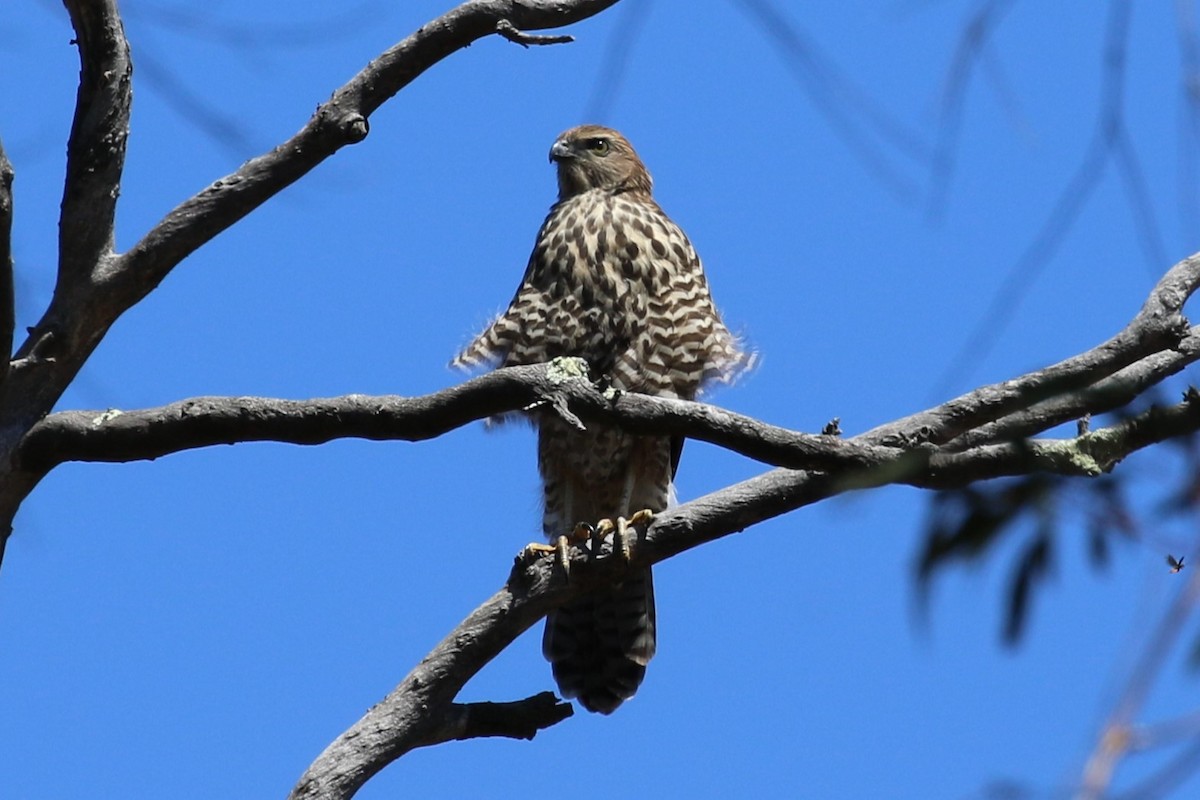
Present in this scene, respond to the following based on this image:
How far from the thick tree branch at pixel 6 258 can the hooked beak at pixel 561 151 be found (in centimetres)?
350

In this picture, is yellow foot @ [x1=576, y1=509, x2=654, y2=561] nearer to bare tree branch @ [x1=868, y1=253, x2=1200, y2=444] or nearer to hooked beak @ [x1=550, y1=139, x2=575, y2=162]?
bare tree branch @ [x1=868, y1=253, x2=1200, y2=444]

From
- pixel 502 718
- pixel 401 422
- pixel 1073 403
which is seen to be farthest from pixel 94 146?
pixel 1073 403

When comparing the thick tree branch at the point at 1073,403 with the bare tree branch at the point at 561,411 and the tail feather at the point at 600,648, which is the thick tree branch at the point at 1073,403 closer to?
the bare tree branch at the point at 561,411

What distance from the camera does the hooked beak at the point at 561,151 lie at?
686 cm

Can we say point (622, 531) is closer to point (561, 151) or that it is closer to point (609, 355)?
point (609, 355)

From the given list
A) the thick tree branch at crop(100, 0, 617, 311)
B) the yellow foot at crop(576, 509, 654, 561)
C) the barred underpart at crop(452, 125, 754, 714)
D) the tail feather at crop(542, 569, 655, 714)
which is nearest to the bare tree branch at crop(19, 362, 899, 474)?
the thick tree branch at crop(100, 0, 617, 311)

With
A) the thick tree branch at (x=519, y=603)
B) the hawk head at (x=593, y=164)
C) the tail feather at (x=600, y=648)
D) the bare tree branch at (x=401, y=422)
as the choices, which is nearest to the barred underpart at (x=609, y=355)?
the tail feather at (x=600, y=648)

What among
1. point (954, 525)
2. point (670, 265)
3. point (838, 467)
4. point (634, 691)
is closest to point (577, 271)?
point (670, 265)

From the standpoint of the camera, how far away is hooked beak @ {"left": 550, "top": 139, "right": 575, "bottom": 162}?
22.5 ft

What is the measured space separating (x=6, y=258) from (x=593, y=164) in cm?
358

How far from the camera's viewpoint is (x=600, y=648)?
6133mm

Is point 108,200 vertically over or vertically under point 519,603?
over

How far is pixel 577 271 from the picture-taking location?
603 centimetres

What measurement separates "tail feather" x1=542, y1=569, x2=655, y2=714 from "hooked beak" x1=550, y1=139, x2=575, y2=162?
6.07 ft
